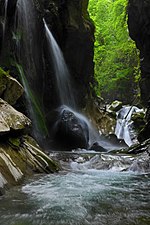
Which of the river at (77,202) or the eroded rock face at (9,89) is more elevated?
the eroded rock face at (9,89)

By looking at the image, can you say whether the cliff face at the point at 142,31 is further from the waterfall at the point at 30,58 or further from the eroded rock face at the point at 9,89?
the eroded rock face at the point at 9,89

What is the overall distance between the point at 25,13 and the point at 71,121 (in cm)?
689

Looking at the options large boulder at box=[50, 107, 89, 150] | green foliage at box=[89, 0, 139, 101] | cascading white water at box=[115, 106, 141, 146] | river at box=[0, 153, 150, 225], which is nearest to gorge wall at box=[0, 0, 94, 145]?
large boulder at box=[50, 107, 89, 150]

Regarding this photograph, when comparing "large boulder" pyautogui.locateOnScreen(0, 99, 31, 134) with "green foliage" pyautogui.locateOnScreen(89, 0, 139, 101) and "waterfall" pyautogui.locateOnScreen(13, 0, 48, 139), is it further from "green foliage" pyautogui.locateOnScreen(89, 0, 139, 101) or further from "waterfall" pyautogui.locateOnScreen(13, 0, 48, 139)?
"green foliage" pyautogui.locateOnScreen(89, 0, 139, 101)

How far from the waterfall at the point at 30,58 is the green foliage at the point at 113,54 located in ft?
56.4

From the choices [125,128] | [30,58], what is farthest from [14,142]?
[125,128]

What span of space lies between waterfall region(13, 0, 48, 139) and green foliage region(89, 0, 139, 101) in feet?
56.4

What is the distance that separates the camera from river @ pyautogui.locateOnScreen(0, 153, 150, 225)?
3.59 metres

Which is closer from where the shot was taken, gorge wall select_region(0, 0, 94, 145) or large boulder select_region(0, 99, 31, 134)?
large boulder select_region(0, 99, 31, 134)

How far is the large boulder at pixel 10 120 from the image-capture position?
6566 millimetres

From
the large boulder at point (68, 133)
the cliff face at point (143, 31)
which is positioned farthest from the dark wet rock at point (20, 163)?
the cliff face at point (143, 31)

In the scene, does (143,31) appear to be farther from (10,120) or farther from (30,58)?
(10,120)

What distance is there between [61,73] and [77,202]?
1618cm

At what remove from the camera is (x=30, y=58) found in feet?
52.9
